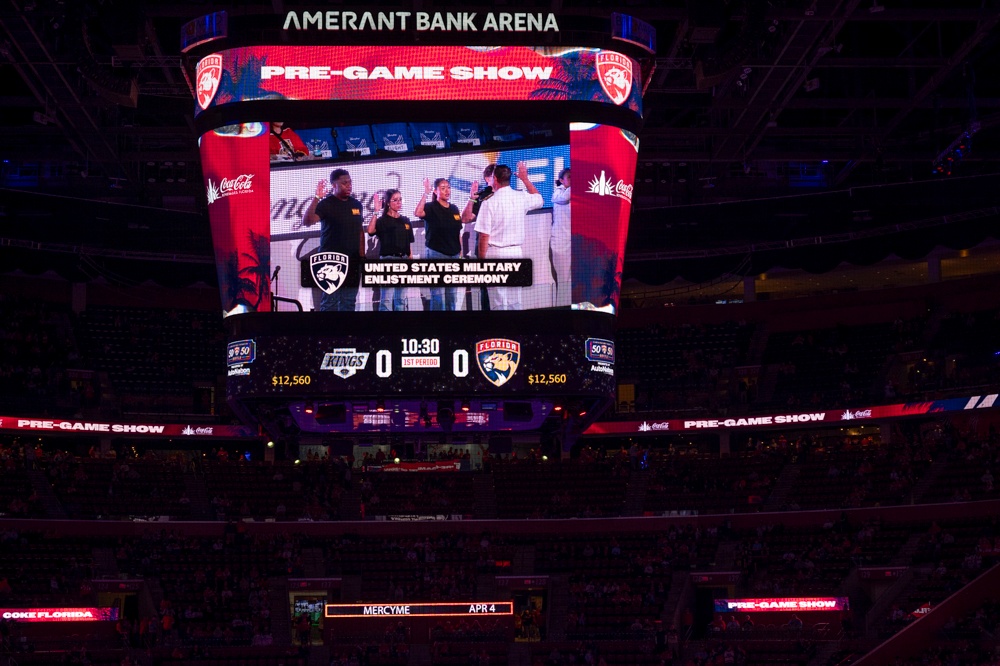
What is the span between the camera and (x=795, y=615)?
35812 millimetres

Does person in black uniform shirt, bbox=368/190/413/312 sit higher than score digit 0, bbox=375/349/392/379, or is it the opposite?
person in black uniform shirt, bbox=368/190/413/312

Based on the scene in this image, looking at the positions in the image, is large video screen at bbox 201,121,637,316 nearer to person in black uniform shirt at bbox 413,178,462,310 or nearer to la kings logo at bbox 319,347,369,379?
person in black uniform shirt at bbox 413,178,462,310

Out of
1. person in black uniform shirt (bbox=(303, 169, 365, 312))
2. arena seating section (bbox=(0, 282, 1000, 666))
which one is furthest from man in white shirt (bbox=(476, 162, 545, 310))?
arena seating section (bbox=(0, 282, 1000, 666))

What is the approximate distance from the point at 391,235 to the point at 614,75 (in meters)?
4.99

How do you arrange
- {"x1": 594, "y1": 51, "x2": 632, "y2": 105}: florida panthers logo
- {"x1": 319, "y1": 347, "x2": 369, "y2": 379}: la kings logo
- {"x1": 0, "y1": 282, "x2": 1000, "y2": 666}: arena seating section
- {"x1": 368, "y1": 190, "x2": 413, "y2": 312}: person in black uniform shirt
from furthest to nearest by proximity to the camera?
{"x1": 0, "y1": 282, "x2": 1000, "y2": 666}: arena seating section
{"x1": 594, "y1": 51, "x2": 632, "y2": 105}: florida panthers logo
{"x1": 368, "y1": 190, "x2": 413, "y2": 312}: person in black uniform shirt
{"x1": 319, "y1": 347, "x2": 369, "y2": 379}: la kings logo

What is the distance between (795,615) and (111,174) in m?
22.0

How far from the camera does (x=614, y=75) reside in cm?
2461

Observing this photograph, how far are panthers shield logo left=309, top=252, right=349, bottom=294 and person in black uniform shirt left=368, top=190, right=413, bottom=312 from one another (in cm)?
69

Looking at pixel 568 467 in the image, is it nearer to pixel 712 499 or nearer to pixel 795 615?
pixel 712 499

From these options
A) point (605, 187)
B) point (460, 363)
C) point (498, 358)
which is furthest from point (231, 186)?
point (605, 187)

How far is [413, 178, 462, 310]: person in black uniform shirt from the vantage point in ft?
78.1

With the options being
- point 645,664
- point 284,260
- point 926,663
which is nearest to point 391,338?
point 284,260
